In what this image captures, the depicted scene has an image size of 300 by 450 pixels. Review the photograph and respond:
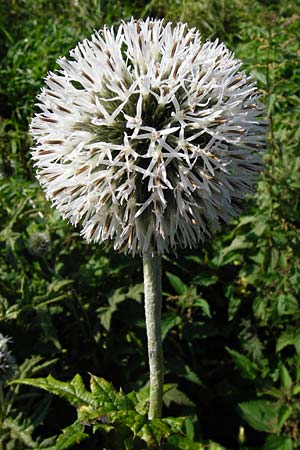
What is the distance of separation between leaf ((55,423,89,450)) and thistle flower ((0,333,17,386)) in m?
0.76

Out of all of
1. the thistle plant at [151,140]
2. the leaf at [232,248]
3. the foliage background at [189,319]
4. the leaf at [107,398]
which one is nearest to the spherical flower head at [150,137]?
the thistle plant at [151,140]

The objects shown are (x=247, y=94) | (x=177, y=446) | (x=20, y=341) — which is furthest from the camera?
(x=20, y=341)

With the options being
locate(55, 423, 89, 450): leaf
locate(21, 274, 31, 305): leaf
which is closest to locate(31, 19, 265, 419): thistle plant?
locate(55, 423, 89, 450): leaf

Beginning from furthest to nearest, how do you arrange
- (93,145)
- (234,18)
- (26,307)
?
1. (234,18)
2. (26,307)
3. (93,145)

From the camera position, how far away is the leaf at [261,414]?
96.9 inches

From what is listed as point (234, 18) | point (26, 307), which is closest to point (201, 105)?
point (26, 307)

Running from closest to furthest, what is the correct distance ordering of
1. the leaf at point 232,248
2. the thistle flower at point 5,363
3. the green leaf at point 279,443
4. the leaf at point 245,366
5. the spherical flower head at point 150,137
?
the spherical flower head at point 150,137 → the green leaf at point 279,443 → the thistle flower at point 5,363 → the leaf at point 245,366 → the leaf at point 232,248

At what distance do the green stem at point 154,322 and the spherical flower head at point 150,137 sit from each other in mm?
81

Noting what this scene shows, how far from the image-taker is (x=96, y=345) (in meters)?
2.90

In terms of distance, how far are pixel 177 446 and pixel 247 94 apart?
1.24 meters

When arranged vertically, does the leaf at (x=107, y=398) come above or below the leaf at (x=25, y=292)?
below

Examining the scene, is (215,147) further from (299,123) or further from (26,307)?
(299,123)

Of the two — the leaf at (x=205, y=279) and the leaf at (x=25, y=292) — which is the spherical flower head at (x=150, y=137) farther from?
the leaf at (x=205, y=279)

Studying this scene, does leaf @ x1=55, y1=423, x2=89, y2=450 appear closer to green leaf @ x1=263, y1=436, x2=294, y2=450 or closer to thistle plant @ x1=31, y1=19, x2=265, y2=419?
thistle plant @ x1=31, y1=19, x2=265, y2=419
